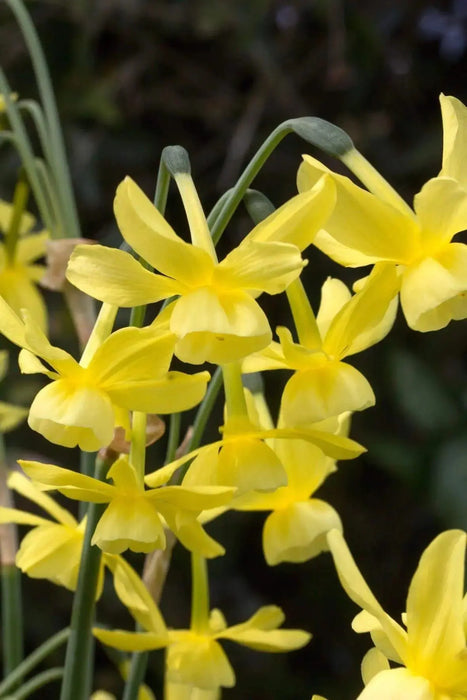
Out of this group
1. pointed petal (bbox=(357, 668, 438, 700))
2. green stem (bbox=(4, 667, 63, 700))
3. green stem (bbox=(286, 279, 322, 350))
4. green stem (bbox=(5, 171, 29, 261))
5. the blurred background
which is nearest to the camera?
pointed petal (bbox=(357, 668, 438, 700))

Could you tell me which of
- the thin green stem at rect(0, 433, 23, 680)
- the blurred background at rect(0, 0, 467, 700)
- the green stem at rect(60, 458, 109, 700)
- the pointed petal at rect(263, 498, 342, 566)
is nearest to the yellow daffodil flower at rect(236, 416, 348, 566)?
the pointed petal at rect(263, 498, 342, 566)

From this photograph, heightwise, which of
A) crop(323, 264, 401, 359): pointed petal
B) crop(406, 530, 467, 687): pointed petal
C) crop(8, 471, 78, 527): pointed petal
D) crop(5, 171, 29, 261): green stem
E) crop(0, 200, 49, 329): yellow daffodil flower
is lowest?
crop(406, 530, 467, 687): pointed petal

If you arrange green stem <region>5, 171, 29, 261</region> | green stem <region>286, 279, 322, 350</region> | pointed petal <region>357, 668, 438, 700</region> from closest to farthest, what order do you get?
pointed petal <region>357, 668, 438, 700</region>, green stem <region>286, 279, 322, 350</region>, green stem <region>5, 171, 29, 261</region>

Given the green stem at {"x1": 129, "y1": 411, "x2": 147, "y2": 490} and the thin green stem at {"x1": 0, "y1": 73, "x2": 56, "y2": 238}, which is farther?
the thin green stem at {"x1": 0, "y1": 73, "x2": 56, "y2": 238}

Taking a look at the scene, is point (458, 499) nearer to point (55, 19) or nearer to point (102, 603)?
point (102, 603)

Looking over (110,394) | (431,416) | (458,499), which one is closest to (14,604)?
(110,394)

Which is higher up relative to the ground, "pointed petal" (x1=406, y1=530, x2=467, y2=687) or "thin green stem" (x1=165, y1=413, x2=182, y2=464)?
"thin green stem" (x1=165, y1=413, x2=182, y2=464)

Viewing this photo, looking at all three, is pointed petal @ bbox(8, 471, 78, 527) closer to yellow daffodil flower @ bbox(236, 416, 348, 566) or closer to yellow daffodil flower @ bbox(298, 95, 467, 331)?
yellow daffodil flower @ bbox(236, 416, 348, 566)

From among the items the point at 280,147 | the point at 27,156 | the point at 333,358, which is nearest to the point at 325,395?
the point at 333,358
